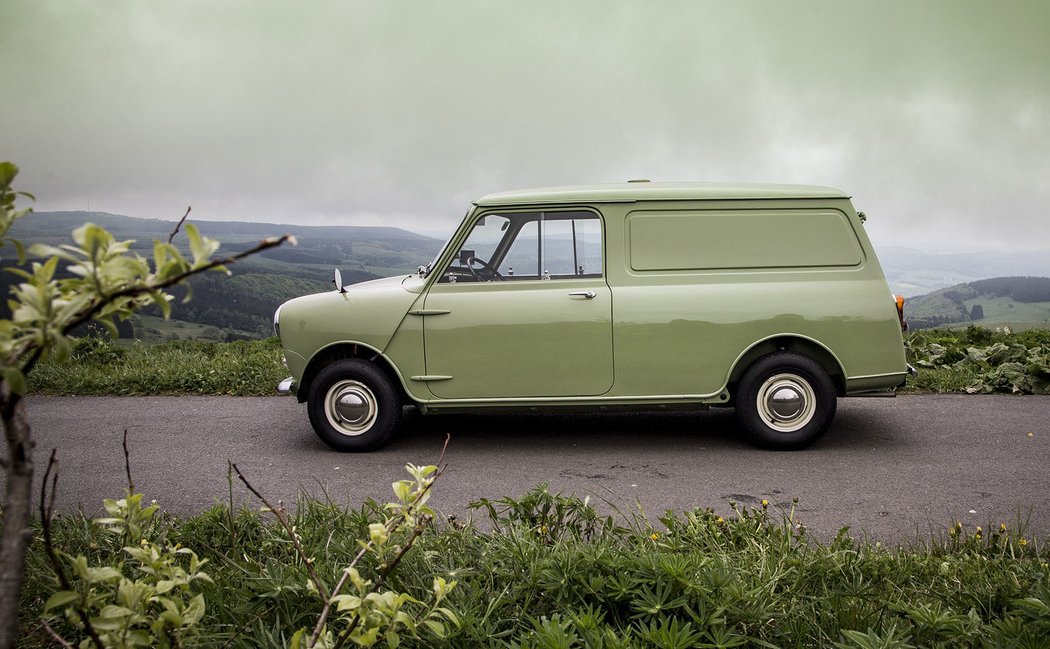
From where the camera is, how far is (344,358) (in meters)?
6.26

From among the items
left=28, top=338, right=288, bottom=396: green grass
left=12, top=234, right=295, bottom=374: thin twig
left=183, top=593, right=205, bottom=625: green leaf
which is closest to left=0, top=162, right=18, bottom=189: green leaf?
left=12, top=234, right=295, bottom=374: thin twig

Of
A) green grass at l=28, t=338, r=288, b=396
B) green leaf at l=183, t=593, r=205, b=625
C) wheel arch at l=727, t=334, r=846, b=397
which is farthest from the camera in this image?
green grass at l=28, t=338, r=288, b=396

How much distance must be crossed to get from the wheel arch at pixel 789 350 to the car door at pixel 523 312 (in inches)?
37.8

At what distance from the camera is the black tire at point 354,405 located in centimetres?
611

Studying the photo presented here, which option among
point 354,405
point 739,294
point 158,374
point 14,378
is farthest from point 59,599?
point 158,374

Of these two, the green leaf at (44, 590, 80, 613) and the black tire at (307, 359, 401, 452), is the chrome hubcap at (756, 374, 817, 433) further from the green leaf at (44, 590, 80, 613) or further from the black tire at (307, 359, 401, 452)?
the green leaf at (44, 590, 80, 613)

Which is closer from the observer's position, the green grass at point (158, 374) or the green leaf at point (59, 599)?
the green leaf at point (59, 599)

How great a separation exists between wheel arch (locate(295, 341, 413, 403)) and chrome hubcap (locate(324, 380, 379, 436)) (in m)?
0.20

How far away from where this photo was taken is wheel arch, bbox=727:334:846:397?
6.04m

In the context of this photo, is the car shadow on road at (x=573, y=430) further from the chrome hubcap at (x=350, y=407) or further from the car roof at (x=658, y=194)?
the car roof at (x=658, y=194)

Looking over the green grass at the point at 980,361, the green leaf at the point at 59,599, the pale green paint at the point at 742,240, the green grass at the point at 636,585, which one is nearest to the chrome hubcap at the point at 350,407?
the pale green paint at the point at 742,240

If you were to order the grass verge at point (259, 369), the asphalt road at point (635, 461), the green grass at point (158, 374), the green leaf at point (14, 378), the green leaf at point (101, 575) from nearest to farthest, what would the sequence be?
the green leaf at point (14, 378) → the green leaf at point (101, 575) → the asphalt road at point (635, 461) → the grass verge at point (259, 369) → the green grass at point (158, 374)

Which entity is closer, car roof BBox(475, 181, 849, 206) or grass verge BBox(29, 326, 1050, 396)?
car roof BBox(475, 181, 849, 206)

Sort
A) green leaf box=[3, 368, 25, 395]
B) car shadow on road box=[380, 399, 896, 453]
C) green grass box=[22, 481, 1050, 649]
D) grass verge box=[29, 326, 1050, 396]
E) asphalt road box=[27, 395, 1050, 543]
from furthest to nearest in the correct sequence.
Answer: grass verge box=[29, 326, 1050, 396], car shadow on road box=[380, 399, 896, 453], asphalt road box=[27, 395, 1050, 543], green grass box=[22, 481, 1050, 649], green leaf box=[3, 368, 25, 395]
